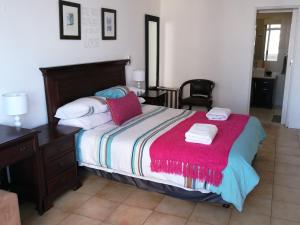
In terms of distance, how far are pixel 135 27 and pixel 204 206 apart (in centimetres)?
302

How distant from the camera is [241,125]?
10.5 feet

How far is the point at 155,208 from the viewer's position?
2.64m

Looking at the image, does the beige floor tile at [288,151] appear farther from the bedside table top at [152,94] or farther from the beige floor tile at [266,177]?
the bedside table top at [152,94]

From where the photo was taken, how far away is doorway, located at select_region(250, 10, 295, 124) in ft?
21.0

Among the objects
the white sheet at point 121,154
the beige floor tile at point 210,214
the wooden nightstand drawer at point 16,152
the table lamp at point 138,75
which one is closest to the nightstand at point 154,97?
the table lamp at point 138,75

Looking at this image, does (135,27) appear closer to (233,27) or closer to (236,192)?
(233,27)

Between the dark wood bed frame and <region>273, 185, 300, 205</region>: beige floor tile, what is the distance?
0.62 m

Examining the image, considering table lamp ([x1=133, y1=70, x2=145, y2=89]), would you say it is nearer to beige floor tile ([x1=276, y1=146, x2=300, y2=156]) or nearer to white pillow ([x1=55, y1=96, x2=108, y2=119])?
white pillow ([x1=55, y1=96, x2=108, y2=119])

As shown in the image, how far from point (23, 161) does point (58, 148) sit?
308mm

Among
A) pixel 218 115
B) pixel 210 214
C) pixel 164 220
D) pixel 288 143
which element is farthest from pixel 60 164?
pixel 288 143

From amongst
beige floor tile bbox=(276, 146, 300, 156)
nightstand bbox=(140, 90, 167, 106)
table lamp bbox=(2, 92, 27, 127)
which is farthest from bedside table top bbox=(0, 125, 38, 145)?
beige floor tile bbox=(276, 146, 300, 156)

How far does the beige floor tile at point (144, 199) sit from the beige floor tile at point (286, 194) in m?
1.14

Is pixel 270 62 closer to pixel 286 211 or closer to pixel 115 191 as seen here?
pixel 286 211

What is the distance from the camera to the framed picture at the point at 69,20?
→ 313 cm
